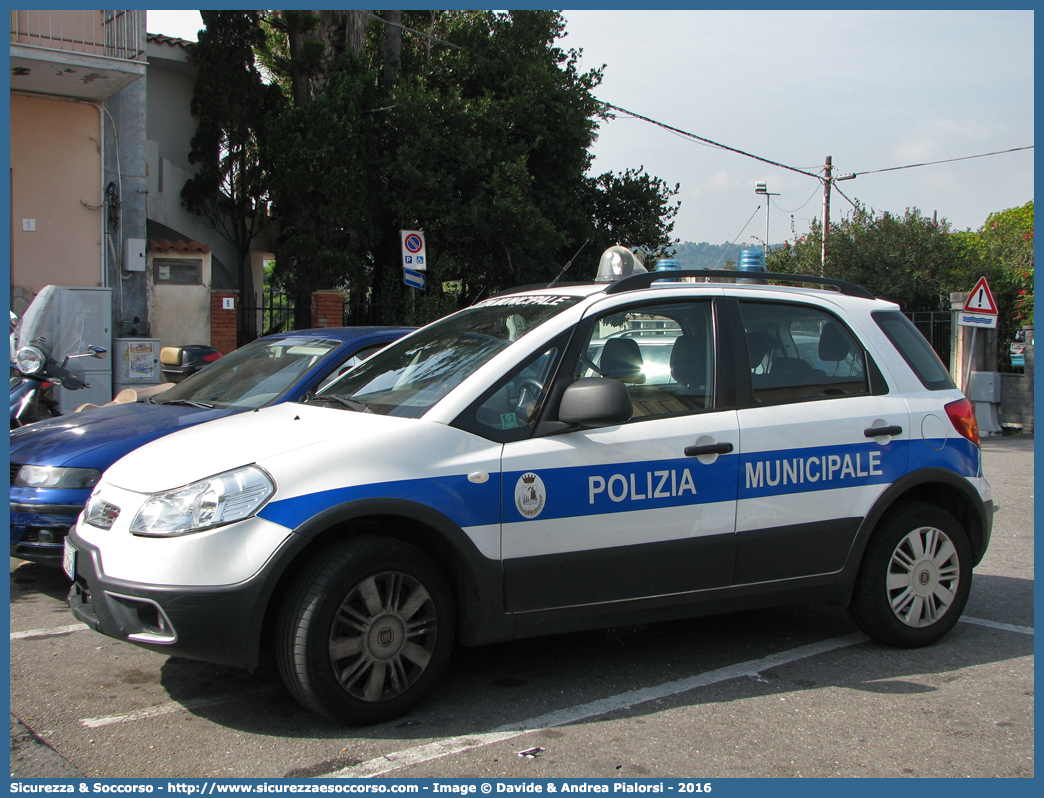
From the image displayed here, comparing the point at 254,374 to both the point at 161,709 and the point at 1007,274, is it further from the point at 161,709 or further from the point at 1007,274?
the point at 1007,274

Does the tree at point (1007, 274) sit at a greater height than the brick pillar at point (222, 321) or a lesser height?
greater

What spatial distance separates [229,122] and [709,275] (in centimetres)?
1678

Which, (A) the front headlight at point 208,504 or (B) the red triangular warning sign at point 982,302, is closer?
(A) the front headlight at point 208,504

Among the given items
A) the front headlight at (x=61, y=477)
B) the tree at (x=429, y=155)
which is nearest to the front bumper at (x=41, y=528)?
the front headlight at (x=61, y=477)

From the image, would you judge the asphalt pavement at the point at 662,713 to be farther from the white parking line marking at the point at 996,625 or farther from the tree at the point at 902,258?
the tree at the point at 902,258

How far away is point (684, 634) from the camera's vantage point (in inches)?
191

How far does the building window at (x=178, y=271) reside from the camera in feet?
50.4

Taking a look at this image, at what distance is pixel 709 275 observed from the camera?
456cm

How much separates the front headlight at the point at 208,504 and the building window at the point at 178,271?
1288 cm

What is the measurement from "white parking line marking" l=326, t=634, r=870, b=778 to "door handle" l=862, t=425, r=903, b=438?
1096 millimetres

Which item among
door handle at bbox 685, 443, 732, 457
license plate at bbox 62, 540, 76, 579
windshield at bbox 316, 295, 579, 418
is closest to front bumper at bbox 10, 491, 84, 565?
license plate at bbox 62, 540, 76, 579

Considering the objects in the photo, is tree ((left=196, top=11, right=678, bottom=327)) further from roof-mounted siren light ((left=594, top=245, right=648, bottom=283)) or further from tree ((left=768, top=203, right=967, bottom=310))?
roof-mounted siren light ((left=594, top=245, right=648, bottom=283))
